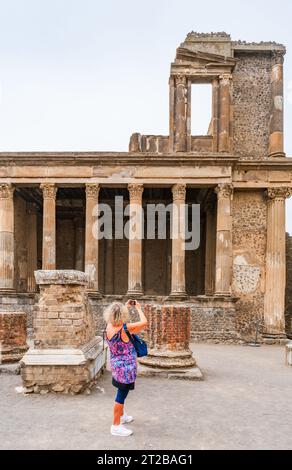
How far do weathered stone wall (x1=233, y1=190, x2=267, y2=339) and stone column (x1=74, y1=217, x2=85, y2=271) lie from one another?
8501mm

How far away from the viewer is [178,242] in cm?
1706

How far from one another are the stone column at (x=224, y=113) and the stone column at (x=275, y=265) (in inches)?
102

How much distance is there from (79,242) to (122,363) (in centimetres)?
1865

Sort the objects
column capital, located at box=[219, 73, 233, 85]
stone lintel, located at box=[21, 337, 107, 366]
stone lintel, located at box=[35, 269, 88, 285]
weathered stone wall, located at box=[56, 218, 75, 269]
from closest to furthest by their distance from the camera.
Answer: stone lintel, located at box=[21, 337, 107, 366], stone lintel, located at box=[35, 269, 88, 285], column capital, located at box=[219, 73, 233, 85], weathered stone wall, located at box=[56, 218, 75, 269]

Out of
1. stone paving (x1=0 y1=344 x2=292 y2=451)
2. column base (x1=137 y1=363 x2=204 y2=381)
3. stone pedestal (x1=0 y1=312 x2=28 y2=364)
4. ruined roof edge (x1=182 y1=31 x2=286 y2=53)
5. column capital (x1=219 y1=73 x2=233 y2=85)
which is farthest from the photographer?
ruined roof edge (x1=182 y1=31 x2=286 y2=53)

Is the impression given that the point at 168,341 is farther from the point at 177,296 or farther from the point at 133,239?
the point at 133,239

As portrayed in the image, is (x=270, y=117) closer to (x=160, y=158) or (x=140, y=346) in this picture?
(x=160, y=158)

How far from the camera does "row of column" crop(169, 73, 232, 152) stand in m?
18.0

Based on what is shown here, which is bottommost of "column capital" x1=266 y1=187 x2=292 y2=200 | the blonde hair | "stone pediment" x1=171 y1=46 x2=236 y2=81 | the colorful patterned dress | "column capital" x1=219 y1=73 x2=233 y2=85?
the colorful patterned dress

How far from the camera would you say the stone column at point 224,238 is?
54.4 feet

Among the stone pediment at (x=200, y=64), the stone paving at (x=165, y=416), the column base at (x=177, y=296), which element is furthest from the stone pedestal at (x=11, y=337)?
the stone pediment at (x=200, y=64)

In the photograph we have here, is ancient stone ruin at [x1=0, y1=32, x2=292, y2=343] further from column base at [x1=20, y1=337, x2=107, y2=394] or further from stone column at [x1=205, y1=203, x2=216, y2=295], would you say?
column base at [x1=20, y1=337, x2=107, y2=394]

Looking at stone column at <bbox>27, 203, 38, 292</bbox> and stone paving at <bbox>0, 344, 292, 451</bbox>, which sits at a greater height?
stone column at <bbox>27, 203, 38, 292</bbox>

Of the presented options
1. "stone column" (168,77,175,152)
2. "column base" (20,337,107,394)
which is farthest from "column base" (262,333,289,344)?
"column base" (20,337,107,394)
